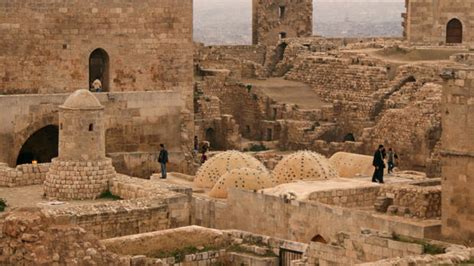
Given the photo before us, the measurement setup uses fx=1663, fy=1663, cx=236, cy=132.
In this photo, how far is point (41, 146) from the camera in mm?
34062

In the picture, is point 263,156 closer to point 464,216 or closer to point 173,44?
point 173,44

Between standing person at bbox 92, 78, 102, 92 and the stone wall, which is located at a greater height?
standing person at bbox 92, 78, 102, 92

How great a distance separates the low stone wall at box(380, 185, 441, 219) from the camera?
26.0 metres

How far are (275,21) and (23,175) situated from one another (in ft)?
107

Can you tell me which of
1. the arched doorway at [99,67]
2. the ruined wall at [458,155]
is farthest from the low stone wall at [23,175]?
the ruined wall at [458,155]

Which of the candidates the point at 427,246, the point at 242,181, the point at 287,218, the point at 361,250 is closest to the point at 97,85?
the point at 242,181

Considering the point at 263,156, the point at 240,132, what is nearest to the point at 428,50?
the point at 240,132

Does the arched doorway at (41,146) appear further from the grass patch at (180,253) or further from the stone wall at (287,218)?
the grass patch at (180,253)

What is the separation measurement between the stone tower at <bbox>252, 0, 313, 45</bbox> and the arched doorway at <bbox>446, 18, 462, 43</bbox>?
1395 centimetres

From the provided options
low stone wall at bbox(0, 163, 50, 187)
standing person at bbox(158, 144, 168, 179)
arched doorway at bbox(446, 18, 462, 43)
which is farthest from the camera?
arched doorway at bbox(446, 18, 462, 43)

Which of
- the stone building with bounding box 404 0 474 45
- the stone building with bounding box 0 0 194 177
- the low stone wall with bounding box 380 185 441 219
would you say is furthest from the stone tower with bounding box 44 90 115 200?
the stone building with bounding box 404 0 474 45

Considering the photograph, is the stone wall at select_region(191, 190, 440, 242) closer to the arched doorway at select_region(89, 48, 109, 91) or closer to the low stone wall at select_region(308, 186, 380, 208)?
the low stone wall at select_region(308, 186, 380, 208)

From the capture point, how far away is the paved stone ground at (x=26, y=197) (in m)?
26.8

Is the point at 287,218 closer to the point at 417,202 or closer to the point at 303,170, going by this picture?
the point at 417,202
